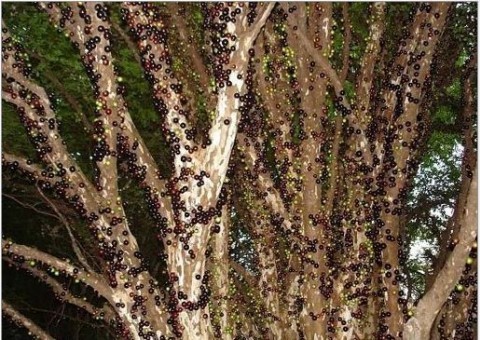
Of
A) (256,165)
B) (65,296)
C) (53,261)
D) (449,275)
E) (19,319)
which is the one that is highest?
(256,165)

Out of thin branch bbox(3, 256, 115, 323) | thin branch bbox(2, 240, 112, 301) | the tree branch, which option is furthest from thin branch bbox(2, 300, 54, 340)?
the tree branch

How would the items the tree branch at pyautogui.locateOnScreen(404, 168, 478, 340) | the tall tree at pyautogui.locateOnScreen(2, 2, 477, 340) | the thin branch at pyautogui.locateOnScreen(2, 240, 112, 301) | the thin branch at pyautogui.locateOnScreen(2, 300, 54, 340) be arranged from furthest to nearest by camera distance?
the thin branch at pyautogui.locateOnScreen(2, 300, 54, 340)
the thin branch at pyautogui.locateOnScreen(2, 240, 112, 301)
the tall tree at pyautogui.locateOnScreen(2, 2, 477, 340)
the tree branch at pyautogui.locateOnScreen(404, 168, 478, 340)

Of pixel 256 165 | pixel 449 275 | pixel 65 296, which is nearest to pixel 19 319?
pixel 65 296

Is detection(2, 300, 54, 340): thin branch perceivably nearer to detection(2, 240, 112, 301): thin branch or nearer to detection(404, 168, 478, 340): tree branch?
detection(2, 240, 112, 301): thin branch

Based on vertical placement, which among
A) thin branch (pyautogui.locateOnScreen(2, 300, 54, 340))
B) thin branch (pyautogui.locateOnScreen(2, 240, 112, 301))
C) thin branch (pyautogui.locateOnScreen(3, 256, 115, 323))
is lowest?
thin branch (pyautogui.locateOnScreen(2, 300, 54, 340))

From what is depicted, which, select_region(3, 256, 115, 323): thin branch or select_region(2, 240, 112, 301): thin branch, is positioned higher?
select_region(3, 256, 115, 323): thin branch

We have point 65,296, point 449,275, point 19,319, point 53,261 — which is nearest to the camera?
point 449,275

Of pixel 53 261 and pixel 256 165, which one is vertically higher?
pixel 256 165

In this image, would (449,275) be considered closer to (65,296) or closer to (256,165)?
(256,165)

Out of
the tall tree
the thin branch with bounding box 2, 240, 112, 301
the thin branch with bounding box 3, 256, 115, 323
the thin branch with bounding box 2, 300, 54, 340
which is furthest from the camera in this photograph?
the thin branch with bounding box 3, 256, 115, 323

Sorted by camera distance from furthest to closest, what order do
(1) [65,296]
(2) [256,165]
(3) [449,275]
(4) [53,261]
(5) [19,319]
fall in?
(2) [256,165] → (1) [65,296] → (5) [19,319] → (4) [53,261] → (3) [449,275]
